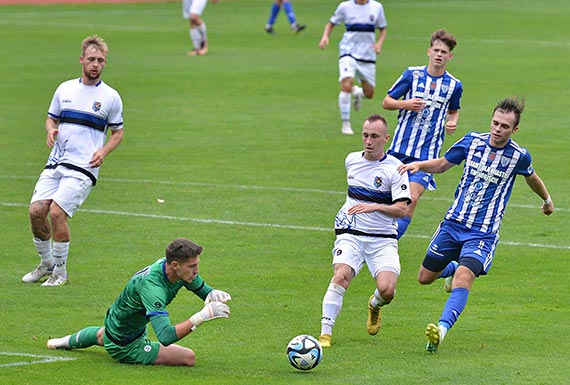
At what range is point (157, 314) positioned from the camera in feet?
33.5

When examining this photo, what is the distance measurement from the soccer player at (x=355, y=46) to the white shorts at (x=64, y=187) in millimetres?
11451

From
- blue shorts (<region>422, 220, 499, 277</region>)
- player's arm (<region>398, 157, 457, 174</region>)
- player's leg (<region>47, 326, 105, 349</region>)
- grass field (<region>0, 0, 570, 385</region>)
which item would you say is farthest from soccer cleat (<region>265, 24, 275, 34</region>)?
player's leg (<region>47, 326, 105, 349</region>)

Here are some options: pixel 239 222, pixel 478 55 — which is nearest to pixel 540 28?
pixel 478 55

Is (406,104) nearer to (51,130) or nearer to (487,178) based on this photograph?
(487,178)

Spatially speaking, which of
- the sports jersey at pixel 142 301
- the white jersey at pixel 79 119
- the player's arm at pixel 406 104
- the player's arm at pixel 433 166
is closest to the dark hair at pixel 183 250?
the sports jersey at pixel 142 301

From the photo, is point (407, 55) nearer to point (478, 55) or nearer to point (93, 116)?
point (478, 55)

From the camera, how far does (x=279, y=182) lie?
20.6 metres

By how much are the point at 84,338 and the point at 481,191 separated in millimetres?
3854

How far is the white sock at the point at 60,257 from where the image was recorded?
14000 mm

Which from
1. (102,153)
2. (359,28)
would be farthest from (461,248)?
(359,28)

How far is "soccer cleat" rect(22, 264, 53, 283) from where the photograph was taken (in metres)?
14.3

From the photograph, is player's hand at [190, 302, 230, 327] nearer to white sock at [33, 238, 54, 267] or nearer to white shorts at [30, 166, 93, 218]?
white shorts at [30, 166, 93, 218]

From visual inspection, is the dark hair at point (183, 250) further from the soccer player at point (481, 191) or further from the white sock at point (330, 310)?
the soccer player at point (481, 191)

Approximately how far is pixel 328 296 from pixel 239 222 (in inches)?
248
